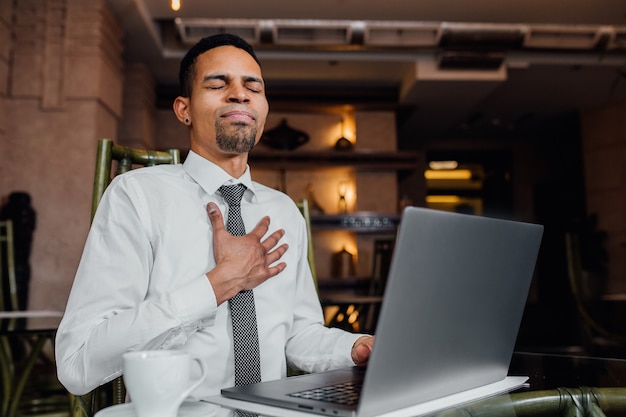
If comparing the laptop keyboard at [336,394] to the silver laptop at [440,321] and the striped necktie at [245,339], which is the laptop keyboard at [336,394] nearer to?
the silver laptop at [440,321]

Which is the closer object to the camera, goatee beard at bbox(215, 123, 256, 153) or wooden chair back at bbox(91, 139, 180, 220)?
goatee beard at bbox(215, 123, 256, 153)

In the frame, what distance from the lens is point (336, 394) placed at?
2.19 ft

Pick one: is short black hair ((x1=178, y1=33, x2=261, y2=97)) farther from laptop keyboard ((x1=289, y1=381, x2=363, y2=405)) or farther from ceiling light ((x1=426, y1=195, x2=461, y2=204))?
ceiling light ((x1=426, y1=195, x2=461, y2=204))

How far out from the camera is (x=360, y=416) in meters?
0.54

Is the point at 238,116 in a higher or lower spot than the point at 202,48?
lower

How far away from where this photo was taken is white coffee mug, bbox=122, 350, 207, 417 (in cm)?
53

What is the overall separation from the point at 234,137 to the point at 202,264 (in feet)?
0.84

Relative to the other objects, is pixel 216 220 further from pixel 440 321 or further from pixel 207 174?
pixel 440 321

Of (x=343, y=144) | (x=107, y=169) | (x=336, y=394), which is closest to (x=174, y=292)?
(x=336, y=394)

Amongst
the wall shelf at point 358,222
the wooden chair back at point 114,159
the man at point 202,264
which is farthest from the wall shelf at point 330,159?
the man at point 202,264

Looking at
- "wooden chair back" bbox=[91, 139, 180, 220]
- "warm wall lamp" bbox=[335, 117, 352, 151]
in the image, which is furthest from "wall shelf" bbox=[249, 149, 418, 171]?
"wooden chair back" bbox=[91, 139, 180, 220]

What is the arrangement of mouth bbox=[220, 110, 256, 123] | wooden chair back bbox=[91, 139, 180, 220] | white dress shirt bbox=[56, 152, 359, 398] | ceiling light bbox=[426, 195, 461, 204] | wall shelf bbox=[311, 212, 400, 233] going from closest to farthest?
white dress shirt bbox=[56, 152, 359, 398], mouth bbox=[220, 110, 256, 123], wooden chair back bbox=[91, 139, 180, 220], wall shelf bbox=[311, 212, 400, 233], ceiling light bbox=[426, 195, 461, 204]

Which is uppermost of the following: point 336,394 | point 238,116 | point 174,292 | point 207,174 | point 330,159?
point 330,159

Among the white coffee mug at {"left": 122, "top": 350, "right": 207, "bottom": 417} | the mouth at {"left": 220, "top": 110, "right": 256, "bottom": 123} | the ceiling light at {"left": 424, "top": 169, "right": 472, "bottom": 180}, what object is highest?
the ceiling light at {"left": 424, "top": 169, "right": 472, "bottom": 180}
